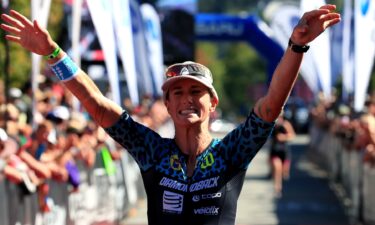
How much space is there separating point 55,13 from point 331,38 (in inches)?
323

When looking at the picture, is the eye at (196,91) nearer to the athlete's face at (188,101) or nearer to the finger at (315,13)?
the athlete's face at (188,101)

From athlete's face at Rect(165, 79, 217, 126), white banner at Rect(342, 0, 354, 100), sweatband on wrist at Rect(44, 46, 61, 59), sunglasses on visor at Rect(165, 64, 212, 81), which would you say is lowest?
white banner at Rect(342, 0, 354, 100)

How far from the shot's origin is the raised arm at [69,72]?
461 centimetres

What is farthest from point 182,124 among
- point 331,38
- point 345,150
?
point 331,38

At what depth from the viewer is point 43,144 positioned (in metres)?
10.4

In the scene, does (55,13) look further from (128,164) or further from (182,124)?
(182,124)

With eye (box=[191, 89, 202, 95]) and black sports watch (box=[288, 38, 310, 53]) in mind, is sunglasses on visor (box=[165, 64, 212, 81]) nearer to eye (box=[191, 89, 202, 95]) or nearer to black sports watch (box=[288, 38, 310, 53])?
eye (box=[191, 89, 202, 95])

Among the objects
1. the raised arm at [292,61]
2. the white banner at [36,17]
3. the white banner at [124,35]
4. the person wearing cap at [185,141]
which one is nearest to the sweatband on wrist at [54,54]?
the person wearing cap at [185,141]

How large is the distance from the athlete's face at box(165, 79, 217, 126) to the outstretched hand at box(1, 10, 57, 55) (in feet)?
1.81

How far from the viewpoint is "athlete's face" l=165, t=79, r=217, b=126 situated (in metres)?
4.53

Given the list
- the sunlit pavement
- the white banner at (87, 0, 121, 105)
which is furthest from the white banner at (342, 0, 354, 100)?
the white banner at (87, 0, 121, 105)

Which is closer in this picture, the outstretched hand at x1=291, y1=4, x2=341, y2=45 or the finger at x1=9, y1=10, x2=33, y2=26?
the outstretched hand at x1=291, y1=4, x2=341, y2=45

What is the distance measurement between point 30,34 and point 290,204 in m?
15.1

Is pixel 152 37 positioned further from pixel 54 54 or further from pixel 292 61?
pixel 292 61
